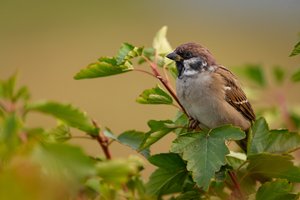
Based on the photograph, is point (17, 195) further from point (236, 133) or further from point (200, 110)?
point (200, 110)

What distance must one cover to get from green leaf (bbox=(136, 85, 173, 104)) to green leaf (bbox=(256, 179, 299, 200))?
1.01ft

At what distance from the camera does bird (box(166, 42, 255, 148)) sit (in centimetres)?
233

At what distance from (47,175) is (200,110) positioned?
1.43 meters

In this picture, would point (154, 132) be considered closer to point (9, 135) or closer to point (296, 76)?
point (296, 76)

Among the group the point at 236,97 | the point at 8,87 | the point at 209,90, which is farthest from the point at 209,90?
the point at 8,87

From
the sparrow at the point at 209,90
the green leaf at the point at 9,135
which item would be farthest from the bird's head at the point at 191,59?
the green leaf at the point at 9,135

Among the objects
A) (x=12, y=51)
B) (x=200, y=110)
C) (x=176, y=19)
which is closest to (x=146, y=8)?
(x=176, y=19)

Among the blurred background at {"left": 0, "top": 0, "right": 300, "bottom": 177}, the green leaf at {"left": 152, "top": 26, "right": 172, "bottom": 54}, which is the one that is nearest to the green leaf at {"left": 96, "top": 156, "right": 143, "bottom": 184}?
the green leaf at {"left": 152, "top": 26, "right": 172, "bottom": 54}

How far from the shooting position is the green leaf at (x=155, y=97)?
1513 millimetres

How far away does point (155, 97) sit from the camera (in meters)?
1.51

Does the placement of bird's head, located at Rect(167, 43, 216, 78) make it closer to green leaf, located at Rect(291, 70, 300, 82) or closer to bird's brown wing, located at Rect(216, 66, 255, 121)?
bird's brown wing, located at Rect(216, 66, 255, 121)

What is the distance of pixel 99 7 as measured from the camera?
39.2 feet

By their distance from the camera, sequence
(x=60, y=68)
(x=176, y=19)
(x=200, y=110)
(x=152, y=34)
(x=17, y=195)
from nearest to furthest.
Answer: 1. (x=17, y=195)
2. (x=200, y=110)
3. (x=60, y=68)
4. (x=152, y=34)
5. (x=176, y=19)

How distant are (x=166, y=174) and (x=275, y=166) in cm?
23
